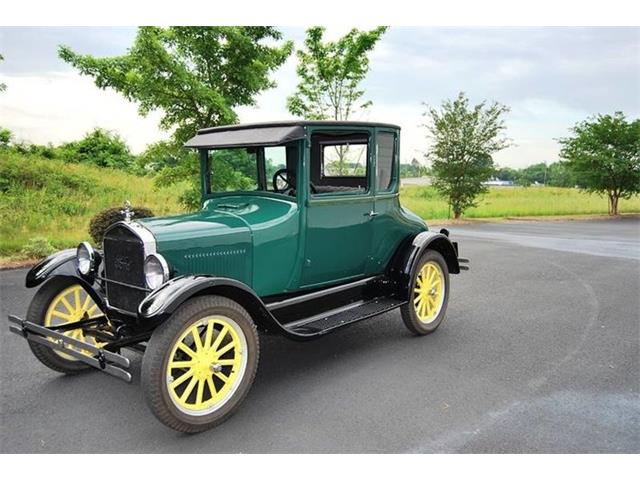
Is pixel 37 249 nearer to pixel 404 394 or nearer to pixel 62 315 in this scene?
pixel 62 315

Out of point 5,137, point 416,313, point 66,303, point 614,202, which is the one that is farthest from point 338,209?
point 614,202

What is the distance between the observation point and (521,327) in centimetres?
515

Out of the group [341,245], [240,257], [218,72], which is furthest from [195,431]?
[218,72]

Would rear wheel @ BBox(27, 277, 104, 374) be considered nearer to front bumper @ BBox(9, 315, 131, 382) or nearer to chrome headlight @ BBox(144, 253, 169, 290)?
front bumper @ BBox(9, 315, 131, 382)

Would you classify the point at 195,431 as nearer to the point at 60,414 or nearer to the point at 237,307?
the point at 237,307

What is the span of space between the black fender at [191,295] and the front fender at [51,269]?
1279 millimetres

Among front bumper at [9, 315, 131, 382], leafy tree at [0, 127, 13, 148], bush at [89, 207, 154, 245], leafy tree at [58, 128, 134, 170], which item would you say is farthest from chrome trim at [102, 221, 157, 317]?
leafy tree at [58, 128, 134, 170]

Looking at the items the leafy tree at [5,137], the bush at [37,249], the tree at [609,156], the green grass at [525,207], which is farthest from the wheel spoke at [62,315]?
the tree at [609,156]

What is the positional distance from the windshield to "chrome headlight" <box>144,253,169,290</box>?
4.06 ft

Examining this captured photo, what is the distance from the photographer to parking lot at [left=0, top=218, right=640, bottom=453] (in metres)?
2.96

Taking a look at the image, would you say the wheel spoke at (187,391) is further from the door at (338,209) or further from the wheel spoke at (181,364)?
the door at (338,209)

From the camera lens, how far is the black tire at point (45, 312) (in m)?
3.74

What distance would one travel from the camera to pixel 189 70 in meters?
9.39

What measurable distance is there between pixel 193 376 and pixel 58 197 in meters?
11.8
